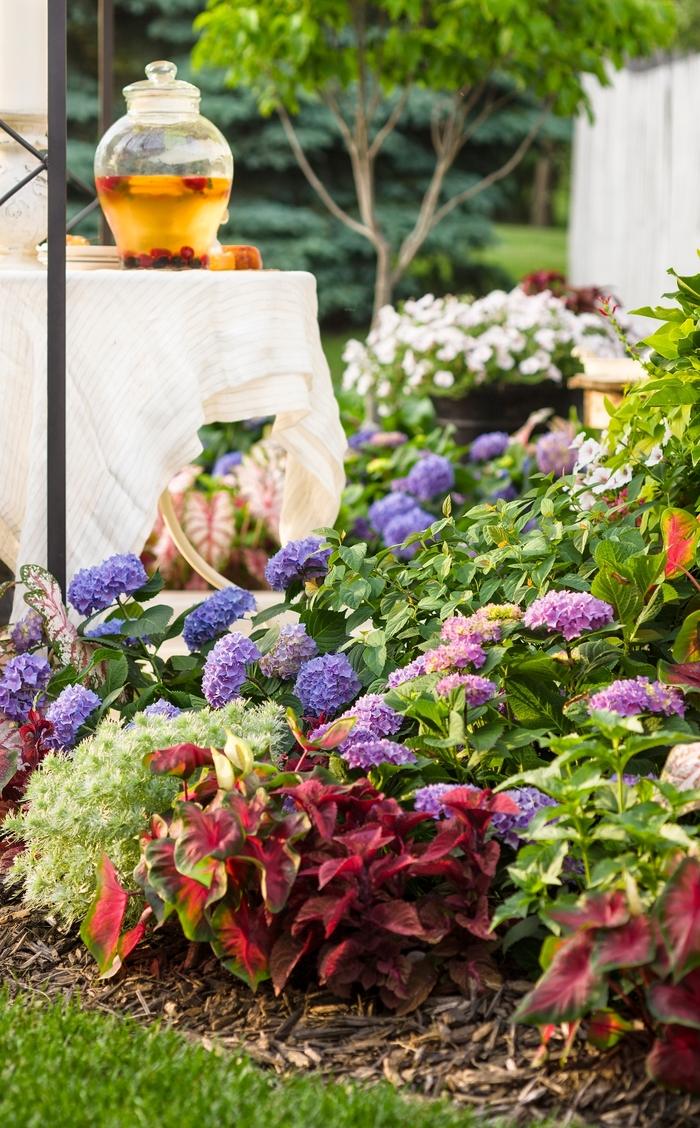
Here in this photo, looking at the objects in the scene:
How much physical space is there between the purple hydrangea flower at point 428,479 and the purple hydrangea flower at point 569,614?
2.75 m

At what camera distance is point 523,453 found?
18.2 feet

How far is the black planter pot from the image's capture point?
20.6ft

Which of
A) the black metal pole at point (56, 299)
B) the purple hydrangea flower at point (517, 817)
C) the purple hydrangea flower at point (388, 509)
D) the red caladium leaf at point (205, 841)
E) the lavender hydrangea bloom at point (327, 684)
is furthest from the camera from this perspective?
the purple hydrangea flower at point (388, 509)

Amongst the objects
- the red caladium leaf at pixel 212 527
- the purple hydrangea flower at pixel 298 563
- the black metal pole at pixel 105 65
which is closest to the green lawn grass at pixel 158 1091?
the purple hydrangea flower at pixel 298 563

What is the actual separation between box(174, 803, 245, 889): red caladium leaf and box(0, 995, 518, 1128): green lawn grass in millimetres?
226

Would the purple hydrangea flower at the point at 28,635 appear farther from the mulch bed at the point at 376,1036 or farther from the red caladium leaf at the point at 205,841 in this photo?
the red caladium leaf at the point at 205,841

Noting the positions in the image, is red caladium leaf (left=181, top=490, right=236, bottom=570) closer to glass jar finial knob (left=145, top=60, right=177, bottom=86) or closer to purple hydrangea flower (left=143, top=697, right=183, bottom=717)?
glass jar finial knob (left=145, top=60, right=177, bottom=86)

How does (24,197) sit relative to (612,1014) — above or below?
above

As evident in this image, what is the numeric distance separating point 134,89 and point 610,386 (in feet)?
6.35

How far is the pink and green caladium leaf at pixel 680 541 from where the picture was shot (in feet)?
8.14

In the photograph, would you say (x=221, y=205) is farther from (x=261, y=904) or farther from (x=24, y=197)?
(x=261, y=904)

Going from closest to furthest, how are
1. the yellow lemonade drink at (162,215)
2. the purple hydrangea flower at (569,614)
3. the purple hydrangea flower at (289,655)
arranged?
the purple hydrangea flower at (569,614) < the purple hydrangea flower at (289,655) < the yellow lemonade drink at (162,215)

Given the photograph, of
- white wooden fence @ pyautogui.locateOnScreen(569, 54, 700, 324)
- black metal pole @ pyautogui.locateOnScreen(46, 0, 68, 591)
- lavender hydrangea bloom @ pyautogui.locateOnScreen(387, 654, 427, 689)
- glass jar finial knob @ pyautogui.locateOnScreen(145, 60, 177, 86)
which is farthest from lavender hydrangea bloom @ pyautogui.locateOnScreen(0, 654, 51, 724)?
white wooden fence @ pyautogui.locateOnScreen(569, 54, 700, 324)

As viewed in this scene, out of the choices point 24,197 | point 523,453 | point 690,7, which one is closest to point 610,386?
point 523,453
